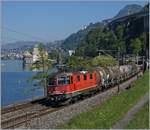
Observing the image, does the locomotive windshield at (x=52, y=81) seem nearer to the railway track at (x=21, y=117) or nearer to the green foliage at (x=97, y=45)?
the railway track at (x=21, y=117)

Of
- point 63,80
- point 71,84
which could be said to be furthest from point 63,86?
point 71,84

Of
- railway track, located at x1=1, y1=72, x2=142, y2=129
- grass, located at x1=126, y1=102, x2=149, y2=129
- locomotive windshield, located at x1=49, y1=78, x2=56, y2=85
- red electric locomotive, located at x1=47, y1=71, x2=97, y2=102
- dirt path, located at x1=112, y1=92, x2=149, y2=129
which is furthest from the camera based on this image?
locomotive windshield, located at x1=49, y1=78, x2=56, y2=85

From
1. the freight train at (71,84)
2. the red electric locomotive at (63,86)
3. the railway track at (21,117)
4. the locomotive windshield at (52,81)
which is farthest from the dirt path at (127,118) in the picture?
the locomotive windshield at (52,81)

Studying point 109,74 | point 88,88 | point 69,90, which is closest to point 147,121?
point 69,90

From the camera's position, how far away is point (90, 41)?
197 metres

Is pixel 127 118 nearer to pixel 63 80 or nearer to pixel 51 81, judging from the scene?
pixel 63 80

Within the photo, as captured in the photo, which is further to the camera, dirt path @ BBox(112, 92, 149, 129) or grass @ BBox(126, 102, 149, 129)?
dirt path @ BBox(112, 92, 149, 129)

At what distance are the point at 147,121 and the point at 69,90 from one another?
1810 centimetres

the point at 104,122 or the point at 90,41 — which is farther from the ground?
the point at 90,41

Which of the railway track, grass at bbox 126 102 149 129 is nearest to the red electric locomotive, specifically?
the railway track

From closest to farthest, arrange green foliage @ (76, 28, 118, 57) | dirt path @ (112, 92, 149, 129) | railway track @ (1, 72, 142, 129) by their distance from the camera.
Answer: dirt path @ (112, 92, 149, 129) < railway track @ (1, 72, 142, 129) < green foliage @ (76, 28, 118, 57)

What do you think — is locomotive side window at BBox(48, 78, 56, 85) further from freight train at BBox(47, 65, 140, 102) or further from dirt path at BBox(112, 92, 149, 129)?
dirt path at BBox(112, 92, 149, 129)

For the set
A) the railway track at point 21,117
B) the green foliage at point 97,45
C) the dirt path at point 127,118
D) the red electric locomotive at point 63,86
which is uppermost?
the green foliage at point 97,45

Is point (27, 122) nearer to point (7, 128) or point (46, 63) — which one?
point (7, 128)
